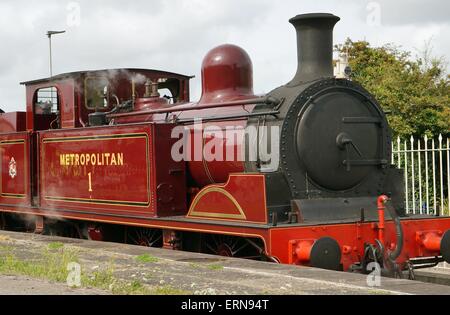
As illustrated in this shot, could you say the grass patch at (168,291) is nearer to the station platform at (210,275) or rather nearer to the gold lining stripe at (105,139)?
the station platform at (210,275)

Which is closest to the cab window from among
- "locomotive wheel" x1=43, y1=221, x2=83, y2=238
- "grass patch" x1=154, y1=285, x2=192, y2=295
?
"locomotive wheel" x1=43, y1=221, x2=83, y2=238

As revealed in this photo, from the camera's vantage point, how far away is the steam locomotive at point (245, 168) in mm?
7500

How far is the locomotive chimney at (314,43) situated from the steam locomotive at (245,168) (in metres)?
0.01

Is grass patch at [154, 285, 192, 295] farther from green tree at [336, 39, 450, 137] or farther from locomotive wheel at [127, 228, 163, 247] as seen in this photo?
green tree at [336, 39, 450, 137]

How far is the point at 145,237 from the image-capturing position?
9.52 m

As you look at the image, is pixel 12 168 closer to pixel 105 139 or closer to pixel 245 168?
pixel 105 139

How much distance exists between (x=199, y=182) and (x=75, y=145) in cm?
218

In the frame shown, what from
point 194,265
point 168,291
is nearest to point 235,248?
point 194,265

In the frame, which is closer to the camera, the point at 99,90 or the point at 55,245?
the point at 55,245

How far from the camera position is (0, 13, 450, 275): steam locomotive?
7500 mm

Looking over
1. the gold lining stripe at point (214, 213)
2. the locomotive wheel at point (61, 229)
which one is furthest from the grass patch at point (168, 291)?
the locomotive wheel at point (61, 229)

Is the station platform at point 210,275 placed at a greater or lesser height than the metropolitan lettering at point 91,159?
lesser

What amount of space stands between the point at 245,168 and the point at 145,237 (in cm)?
225
